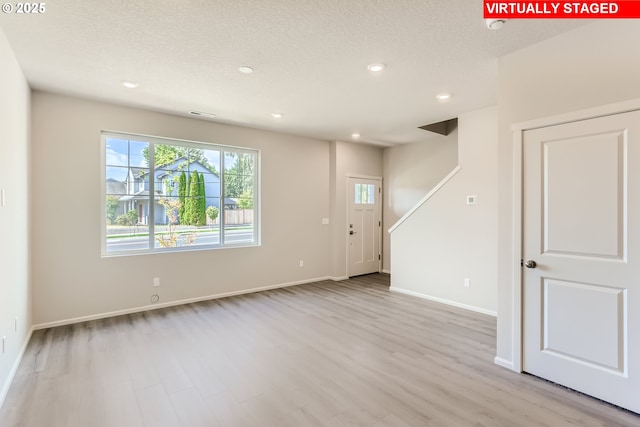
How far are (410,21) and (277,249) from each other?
4.10 meters

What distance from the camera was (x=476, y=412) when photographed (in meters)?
2.10

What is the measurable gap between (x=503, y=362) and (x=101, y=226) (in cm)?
464

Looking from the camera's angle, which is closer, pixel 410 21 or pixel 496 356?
pixel 410 21

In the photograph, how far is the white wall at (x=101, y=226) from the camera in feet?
11.9

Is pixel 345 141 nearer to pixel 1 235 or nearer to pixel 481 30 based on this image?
pixel 481 30

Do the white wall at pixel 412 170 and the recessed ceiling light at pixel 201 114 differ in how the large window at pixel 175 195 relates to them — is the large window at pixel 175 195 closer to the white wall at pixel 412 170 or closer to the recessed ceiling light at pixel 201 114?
the recessed ceiling light at pixel 201 114

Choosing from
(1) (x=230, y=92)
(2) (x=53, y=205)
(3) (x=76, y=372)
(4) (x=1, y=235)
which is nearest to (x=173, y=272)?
(2) (x=53, y=205)

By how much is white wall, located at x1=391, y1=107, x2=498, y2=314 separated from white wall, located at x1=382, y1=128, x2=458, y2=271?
4.47 feet

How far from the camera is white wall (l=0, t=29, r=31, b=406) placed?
2348 mm

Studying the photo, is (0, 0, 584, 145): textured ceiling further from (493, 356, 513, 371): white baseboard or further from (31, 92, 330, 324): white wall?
(493, 356, 513, 371): white baseboard

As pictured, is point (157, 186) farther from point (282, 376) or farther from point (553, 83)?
point (553, 83)

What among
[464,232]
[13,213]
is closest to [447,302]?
[464,232]

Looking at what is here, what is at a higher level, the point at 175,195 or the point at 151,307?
the point at 175,195

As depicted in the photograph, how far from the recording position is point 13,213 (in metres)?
2.69
